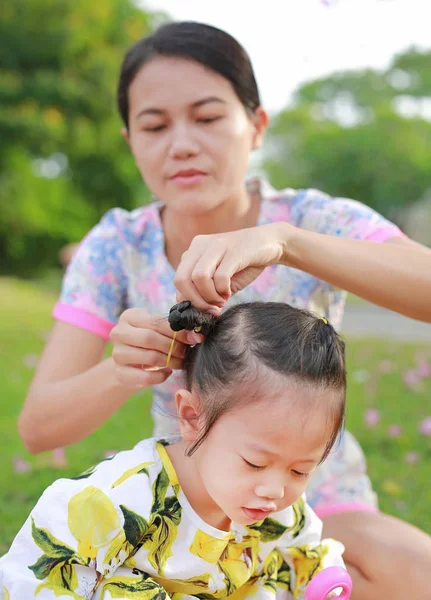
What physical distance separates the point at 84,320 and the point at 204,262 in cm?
89

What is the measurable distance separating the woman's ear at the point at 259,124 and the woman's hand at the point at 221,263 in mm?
695

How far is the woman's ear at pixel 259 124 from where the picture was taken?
2363 millimetres

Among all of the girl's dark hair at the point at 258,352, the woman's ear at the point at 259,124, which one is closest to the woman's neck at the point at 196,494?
the girl's dark hair at the point at 258,352

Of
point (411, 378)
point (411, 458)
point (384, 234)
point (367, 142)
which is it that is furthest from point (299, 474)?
point (367, 142)

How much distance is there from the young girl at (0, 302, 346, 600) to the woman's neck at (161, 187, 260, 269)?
2.20 feet

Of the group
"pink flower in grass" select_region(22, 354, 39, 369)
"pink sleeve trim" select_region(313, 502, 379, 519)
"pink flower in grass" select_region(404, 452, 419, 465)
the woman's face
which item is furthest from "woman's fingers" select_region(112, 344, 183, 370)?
"pink flower in grass" select_region(22, 354, 39, 369)

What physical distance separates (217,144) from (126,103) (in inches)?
14.6

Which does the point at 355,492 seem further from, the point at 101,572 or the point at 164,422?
the point at 101,572

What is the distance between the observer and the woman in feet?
5.81

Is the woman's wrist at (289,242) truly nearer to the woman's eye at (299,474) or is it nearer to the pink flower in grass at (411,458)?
the woman's eye at (299,474)

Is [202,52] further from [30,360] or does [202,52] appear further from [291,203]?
[30,360]

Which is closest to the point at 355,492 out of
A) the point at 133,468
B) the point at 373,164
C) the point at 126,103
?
the point at 133,468

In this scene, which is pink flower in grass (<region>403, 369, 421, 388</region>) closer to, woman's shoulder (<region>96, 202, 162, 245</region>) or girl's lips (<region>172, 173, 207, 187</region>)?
woman's shoulder (<region>96, 202, 162, 245</region>)

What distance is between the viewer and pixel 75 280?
2.43 meters
